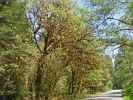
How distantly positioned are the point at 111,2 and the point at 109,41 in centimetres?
228

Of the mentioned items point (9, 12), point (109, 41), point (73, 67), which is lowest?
point (73, 67)

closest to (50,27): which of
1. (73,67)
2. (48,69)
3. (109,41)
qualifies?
(48,69)

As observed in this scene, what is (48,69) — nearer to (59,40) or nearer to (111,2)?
(59,40)

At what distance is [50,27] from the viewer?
3547 cm

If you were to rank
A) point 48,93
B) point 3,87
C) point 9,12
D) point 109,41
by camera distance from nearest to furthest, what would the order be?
1. point 9,12
2. point 109,41
3. point 3,87
4. point 48,93

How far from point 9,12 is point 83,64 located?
22915mm

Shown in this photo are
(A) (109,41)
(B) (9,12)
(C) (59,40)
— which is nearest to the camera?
(B) (9,12)

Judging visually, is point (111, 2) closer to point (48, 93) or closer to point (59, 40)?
point (59, 40)

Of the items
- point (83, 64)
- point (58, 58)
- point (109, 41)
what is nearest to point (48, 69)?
point (58, 58)

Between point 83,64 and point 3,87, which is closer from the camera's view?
point 3,87

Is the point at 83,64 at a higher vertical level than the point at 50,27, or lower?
lower

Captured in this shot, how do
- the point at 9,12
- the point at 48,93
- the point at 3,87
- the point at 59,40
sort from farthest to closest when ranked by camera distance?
the point at 48,93, the point at 3,87, the point at 59,40, the point at 9,12

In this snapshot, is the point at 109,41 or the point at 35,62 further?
the point at 35,62

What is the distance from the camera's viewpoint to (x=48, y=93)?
131 ft
